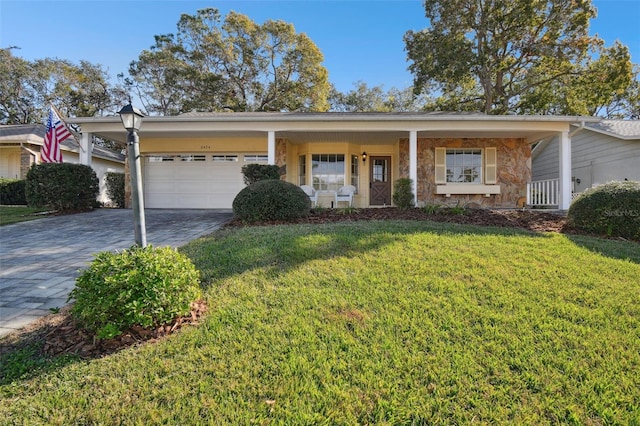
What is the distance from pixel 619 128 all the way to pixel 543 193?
368cm

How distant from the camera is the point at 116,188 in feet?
44.0

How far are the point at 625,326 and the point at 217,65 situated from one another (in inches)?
859

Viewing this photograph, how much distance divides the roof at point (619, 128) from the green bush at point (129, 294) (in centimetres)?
1302

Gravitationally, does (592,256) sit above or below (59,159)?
below

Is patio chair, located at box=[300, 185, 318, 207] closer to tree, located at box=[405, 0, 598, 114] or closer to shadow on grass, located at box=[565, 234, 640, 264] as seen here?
shadow on grass, located at box=[565, 234, 640, 264]

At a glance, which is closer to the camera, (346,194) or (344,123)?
(344,123)

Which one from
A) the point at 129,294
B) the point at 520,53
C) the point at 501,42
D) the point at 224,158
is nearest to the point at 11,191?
the point at 224,158

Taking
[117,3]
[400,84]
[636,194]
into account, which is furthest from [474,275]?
[400,84]

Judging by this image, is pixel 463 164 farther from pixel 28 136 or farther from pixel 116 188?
pixel 28 136

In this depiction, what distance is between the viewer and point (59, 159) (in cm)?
957

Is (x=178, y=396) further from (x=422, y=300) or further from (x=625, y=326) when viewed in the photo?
(x=625, y=326)

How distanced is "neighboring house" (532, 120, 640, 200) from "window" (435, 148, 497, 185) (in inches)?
85.8

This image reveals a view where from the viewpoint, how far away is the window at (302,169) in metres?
12.0

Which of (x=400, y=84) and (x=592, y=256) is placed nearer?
(x=592, y=256)
